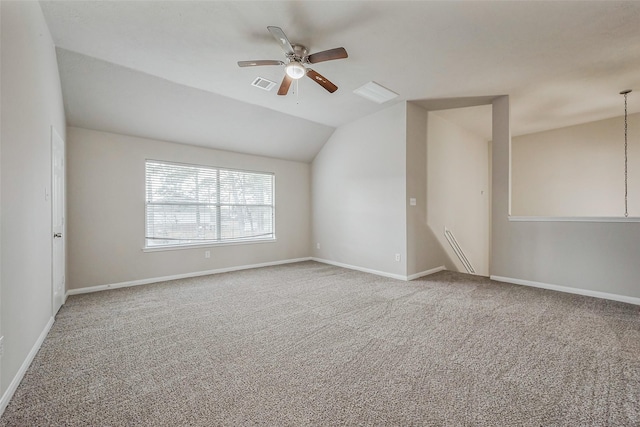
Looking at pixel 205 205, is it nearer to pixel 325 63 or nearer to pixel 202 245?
pixel 202 245

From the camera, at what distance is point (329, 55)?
2621mm

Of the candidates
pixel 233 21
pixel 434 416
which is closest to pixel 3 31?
pixel 233 21

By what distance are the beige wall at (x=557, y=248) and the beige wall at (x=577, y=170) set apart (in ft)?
8.65

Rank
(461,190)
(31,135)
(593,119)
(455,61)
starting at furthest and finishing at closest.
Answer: (461,190) → (593,119) → (455,61) → (31,135)

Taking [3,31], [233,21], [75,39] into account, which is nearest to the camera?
[3,31]

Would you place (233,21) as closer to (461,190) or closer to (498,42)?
(498,42)

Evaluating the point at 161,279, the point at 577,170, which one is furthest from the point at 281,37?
the point at 577,170

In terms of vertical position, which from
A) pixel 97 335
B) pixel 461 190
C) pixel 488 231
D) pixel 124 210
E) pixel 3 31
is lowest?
pixel 97 335

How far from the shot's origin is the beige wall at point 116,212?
3979mm

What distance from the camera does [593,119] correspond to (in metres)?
5.42

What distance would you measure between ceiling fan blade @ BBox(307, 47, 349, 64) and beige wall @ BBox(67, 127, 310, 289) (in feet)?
10.8

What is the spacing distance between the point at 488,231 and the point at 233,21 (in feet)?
23.9

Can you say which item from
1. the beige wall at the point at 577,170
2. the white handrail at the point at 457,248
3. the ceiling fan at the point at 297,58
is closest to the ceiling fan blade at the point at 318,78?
the ceiling fan at the point at 297,58

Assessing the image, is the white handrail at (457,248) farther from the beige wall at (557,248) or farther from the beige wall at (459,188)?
the beige wall at (557,248)
